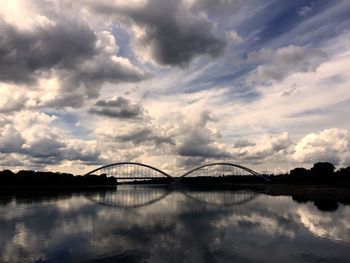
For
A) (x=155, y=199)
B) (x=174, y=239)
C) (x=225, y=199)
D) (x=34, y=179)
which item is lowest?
(x=174, y=239)

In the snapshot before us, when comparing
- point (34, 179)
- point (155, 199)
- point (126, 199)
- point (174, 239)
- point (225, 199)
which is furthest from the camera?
point (34, 179)

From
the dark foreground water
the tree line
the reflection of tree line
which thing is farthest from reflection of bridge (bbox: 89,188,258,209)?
the tree line

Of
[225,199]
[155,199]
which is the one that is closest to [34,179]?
[155,199]

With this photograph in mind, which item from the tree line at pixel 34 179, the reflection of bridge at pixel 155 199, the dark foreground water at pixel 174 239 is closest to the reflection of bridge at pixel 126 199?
the reflection of bridge at pixel 155 199

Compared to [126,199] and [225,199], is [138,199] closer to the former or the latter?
[126,199]

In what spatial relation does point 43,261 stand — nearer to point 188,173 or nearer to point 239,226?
point 239,226

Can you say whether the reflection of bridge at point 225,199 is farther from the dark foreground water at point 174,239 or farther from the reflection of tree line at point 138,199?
the dark foreground water at point 174,239

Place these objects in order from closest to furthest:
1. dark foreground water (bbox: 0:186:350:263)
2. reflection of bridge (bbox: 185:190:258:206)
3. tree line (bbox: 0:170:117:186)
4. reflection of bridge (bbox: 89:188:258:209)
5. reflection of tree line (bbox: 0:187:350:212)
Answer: dark foreground water (bbox: 0:186:350:263) → reflection of tree line (bbox: 0:187:350:212) → reflection of bridge (bbox: 89:188:258:209) → reflection of bridge (bbox: 185:190:258:206) → tree line (bbox: 0:170:117:186)

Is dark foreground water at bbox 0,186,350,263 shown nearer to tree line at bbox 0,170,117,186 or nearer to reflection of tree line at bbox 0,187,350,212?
reflection of tree line at bbox 0,187,350,212

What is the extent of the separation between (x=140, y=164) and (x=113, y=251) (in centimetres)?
15809

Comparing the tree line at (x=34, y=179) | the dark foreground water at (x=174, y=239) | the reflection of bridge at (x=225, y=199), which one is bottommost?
the dark foreground water at (x=174, y=239)

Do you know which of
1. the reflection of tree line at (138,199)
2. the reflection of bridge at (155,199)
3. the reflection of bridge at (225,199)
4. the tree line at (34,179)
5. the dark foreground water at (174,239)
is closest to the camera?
the dark foreground water at (174,239)

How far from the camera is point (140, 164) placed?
180m

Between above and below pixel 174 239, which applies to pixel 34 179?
above
